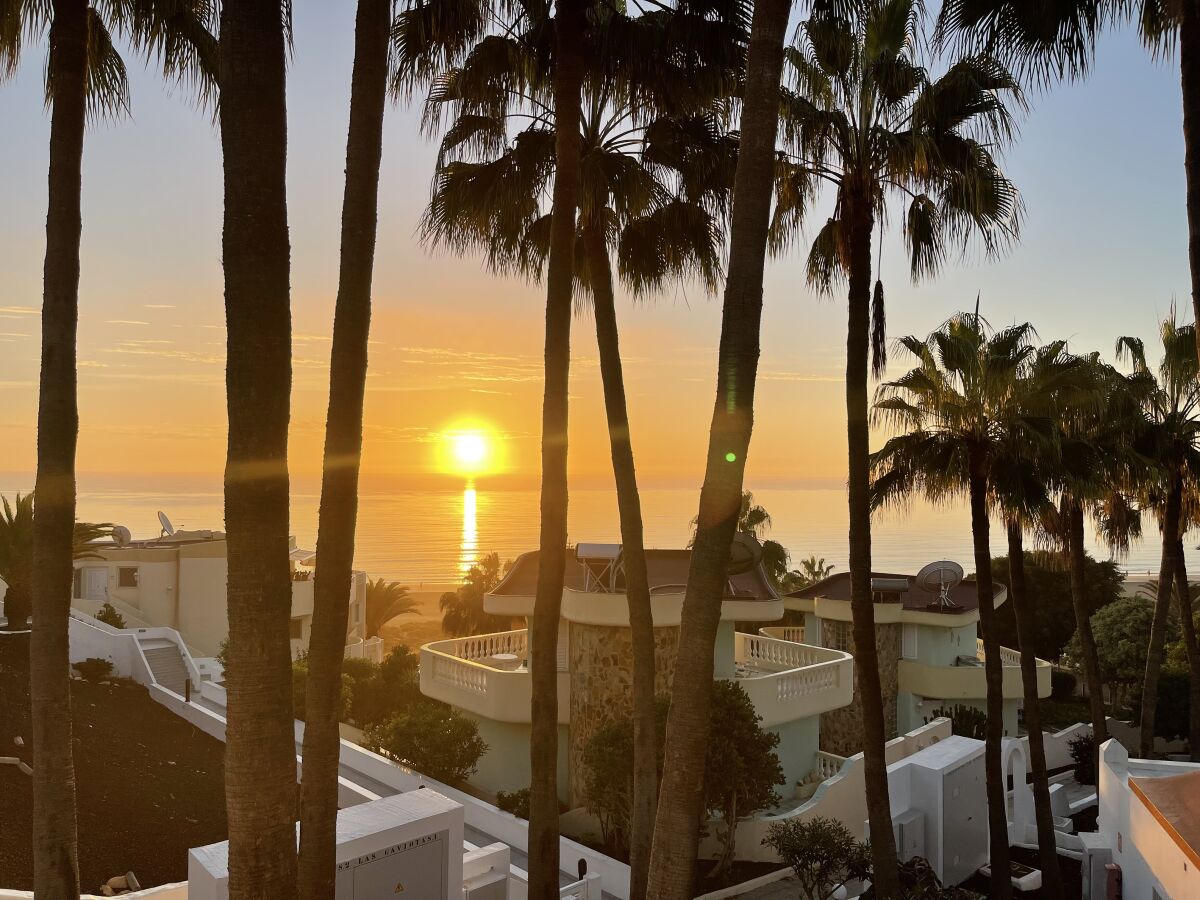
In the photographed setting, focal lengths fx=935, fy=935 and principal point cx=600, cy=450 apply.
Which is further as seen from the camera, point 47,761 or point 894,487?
point 894,487

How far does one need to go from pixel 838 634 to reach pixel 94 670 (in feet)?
79.2

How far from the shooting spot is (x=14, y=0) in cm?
991

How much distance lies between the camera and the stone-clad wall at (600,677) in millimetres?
20391

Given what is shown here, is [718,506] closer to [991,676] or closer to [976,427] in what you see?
[976,427]

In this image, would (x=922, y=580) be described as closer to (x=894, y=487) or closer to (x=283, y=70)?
(x=894, y=487)

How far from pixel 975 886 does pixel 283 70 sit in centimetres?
2168

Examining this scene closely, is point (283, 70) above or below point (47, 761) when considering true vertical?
above

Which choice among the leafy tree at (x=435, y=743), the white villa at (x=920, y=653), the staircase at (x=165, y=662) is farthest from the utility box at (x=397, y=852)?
the white villa at (x=920, y=653)

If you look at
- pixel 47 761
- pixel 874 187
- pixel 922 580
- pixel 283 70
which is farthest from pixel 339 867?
pixel 922 580

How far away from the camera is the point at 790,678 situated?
2258cm

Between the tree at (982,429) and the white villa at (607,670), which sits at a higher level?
the tree at (982,429)

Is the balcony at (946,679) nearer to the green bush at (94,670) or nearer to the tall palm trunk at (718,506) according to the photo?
the green bush at (94,670)

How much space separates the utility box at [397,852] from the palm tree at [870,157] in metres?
5.86

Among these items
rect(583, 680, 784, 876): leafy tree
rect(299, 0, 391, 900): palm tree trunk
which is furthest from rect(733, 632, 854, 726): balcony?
rect(299, 0, 391, 900): palm tree trunk
